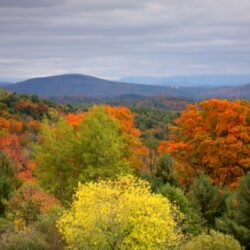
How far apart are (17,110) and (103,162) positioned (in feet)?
437

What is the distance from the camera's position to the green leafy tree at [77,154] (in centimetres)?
5112

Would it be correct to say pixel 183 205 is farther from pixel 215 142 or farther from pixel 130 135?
pixel 130 135

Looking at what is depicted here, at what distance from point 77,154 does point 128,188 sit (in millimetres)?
19426

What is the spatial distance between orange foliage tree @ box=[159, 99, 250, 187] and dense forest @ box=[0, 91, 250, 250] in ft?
0.38

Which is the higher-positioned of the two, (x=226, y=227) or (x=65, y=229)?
(x=65, y=229)

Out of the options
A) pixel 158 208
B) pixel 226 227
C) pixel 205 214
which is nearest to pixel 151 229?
pixel 158 208

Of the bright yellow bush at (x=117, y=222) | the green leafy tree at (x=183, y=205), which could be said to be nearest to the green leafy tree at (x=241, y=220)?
the green leafy tree at (x=183, y=205)

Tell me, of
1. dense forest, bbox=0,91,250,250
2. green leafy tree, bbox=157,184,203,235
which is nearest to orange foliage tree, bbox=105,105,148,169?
dense forest, bbox=0,91,250,250

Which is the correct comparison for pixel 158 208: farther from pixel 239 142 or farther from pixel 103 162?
pixel 239 142

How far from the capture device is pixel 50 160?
2069 inches

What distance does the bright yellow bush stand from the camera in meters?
30.6

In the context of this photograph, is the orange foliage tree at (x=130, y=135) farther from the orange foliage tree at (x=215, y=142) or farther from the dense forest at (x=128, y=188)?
the orange foliage tree at (x=215, y=142)

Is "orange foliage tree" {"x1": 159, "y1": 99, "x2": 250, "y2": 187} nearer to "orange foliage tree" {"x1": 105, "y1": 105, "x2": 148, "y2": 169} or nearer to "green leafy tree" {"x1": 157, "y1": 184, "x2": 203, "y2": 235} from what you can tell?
"orange foliage tree" {"x1": 105, "y1": 105, "x2": 148, "y2": 169}

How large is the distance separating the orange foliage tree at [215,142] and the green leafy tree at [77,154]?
10.1 metres
